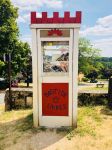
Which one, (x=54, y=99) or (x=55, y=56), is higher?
(x=55, y=56)

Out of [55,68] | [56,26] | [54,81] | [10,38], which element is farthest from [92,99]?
[10,38]

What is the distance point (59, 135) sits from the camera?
9.28 meters

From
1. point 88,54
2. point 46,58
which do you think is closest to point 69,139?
point 46,58

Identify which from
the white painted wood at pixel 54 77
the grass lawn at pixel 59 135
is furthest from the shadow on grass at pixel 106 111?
the white painted wood at pixel 54 77

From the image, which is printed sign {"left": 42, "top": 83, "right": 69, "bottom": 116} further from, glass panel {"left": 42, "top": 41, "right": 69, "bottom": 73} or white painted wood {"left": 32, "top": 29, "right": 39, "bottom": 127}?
glass panel {"left": 42, "top": 41, "right": 69, "bottom": 73}

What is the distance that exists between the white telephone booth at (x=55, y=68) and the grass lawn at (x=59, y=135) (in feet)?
1.67

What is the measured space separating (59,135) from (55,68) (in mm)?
2417

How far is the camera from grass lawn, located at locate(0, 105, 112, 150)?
8.50m

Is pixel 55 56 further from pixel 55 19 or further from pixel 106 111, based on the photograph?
pixel 106 111

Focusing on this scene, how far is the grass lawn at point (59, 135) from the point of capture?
8.50 m

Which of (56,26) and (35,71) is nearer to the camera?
(56,26)

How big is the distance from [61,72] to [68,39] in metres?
1.23

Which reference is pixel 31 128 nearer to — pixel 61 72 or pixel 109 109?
pixel 61 72

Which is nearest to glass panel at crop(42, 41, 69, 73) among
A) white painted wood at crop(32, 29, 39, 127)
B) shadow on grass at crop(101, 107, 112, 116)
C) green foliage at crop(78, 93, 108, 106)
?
white painted wood at crop(32, 29, 39, 127)
